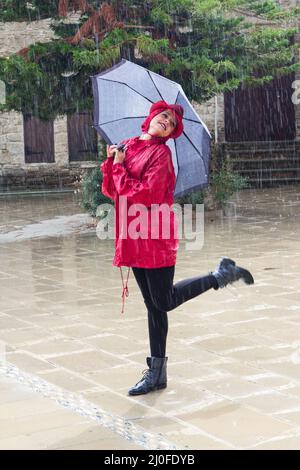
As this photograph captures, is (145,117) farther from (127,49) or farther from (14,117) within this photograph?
(14,117)

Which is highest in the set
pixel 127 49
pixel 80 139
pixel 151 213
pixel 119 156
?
pixel 127 49

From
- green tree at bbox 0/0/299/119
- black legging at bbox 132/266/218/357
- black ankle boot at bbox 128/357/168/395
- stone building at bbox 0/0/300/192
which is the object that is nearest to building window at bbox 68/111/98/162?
stone building at bbox 0/0/300/192

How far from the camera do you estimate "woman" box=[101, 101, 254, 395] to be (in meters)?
4.78

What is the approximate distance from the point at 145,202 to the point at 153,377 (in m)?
1.08

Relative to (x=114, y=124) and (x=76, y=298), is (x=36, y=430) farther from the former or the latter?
(x=76, y=298)

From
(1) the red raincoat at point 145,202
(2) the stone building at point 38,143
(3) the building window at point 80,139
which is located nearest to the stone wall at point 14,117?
(2) the stone building at point 38,143

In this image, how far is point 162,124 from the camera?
195 inches

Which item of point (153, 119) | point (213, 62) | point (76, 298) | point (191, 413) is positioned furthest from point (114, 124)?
point (213, 62)

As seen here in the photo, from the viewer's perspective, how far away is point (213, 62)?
41.9ft

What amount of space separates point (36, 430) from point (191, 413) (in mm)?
857

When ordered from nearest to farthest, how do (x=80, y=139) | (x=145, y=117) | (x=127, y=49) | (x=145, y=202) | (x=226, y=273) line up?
1. (x=145, y=202)
2. (x=226, y=273)
3. (x=145, y=117)
4. (x=127, y=49)
5. (x=80, y=139)

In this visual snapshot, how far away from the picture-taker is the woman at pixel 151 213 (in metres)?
4.78

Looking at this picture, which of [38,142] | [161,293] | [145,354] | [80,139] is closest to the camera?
[161,293]

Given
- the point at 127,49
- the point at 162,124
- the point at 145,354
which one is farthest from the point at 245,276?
the point at 127,49
